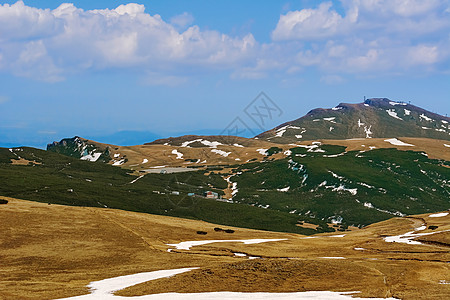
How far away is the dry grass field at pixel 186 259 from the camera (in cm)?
4141

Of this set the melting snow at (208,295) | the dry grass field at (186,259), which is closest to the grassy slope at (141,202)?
the dry grass field at (186,259)

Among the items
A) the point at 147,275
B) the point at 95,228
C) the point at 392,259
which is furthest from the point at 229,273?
the point at 95,228

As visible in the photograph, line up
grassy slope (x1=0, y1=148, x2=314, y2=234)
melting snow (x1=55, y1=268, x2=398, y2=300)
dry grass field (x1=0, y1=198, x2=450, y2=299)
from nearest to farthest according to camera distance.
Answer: melting snow (x1=55, y1=268, x2=398, y2=300) < dry grass field (x1=0, y1=198, x2=450, y2=299) < grassy slope (x1=0, y1=148, x2=314, y2=234)

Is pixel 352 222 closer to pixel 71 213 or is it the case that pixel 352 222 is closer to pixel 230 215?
pixel 230 215

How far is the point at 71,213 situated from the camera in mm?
90000

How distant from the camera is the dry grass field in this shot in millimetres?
41406

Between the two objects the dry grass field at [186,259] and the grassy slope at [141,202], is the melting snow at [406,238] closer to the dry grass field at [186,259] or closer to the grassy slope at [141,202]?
the dry grass field at [186,259]

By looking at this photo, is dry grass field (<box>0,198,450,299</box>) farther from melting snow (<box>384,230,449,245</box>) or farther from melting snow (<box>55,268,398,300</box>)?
melting snow (<box>384,230,449,245</box>)

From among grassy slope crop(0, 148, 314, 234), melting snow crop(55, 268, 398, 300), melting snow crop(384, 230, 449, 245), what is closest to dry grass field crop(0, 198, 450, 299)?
melting snow crop(55, 268, 398, 300)

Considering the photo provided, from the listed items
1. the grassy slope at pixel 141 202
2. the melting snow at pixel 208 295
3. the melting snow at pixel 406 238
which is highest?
the grassy slope at pixel 141 202

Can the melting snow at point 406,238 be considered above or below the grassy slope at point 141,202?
below

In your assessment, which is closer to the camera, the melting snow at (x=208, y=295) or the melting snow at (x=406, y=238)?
the melting snow at (x=208, y=295)

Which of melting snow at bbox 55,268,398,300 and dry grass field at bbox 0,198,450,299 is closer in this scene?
melting snow at bbox 55,268,398,300

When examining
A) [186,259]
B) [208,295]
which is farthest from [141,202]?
[208,295]
